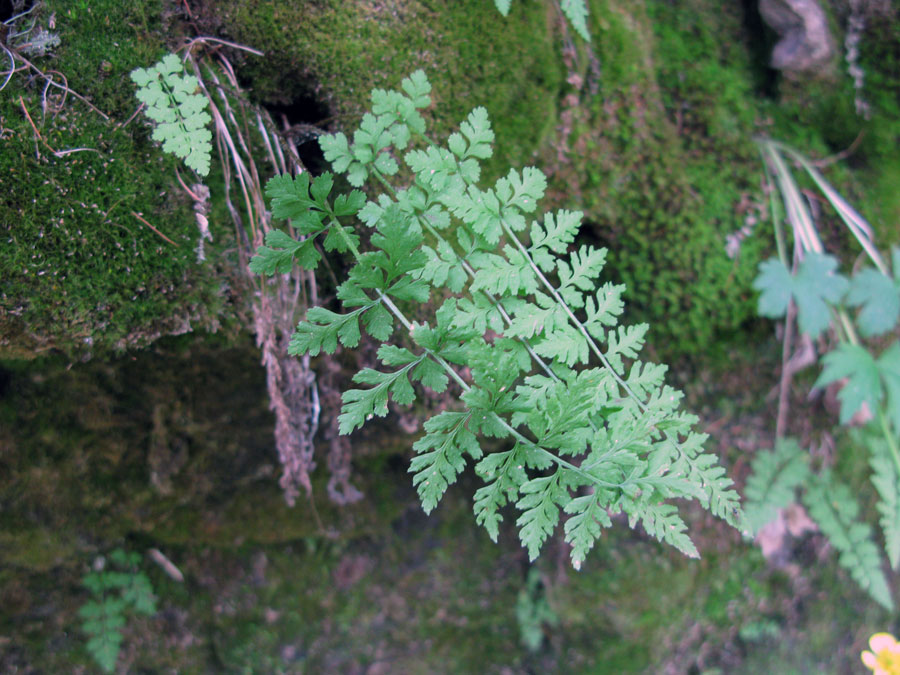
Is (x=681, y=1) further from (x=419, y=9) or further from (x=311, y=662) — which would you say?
(x=311, y=662)

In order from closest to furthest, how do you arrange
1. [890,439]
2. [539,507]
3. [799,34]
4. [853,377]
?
1. [539,507]
2. [853,377]
3. [890,439]
4. [799,34]

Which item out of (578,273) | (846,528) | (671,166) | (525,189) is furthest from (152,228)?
(846,528)

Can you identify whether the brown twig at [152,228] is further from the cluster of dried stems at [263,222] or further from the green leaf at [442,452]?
the green leaf at [442,452]

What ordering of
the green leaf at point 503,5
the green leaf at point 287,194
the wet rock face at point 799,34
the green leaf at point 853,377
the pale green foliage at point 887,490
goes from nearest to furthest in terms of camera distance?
the green leaf at point 287,194 < the green leaf at point 503,5 < the green leaf at point 853,377 < the pale green foliage at point 887,490 < the wet rock face at point 799,34

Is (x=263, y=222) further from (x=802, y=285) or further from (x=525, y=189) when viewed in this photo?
(x=802, y=285)

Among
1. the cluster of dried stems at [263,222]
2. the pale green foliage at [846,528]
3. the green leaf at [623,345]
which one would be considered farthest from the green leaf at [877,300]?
the cluster of dried stems at [263,222]

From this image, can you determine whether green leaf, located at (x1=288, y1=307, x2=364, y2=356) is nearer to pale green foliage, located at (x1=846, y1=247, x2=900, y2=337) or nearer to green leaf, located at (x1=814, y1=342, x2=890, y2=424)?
green leaf, located at (x1=814, y1=342, x2=890, y2=424)
